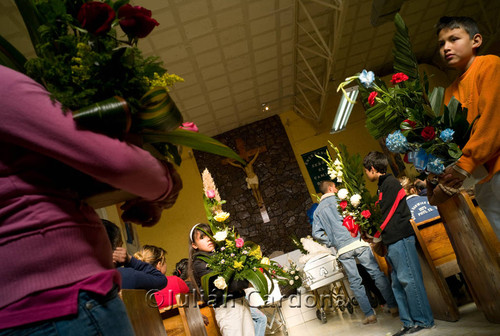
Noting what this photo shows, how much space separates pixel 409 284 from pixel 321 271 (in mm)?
2377

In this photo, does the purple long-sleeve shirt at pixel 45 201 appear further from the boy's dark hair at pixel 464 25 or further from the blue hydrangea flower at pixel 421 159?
the boy's dark hair at pixel 464 25

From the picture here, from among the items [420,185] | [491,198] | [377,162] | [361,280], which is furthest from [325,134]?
[491,198]

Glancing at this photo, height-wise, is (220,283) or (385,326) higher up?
(220,283)

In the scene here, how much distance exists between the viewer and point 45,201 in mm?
675

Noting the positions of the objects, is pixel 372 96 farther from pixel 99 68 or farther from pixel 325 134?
pixel 325 134

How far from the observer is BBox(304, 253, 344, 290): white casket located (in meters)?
5.52

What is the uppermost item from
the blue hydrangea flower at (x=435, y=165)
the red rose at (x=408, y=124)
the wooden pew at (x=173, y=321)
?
the red rose at (x=408, y=124)

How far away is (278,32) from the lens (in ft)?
26.8

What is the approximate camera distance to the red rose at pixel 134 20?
93 centimetres

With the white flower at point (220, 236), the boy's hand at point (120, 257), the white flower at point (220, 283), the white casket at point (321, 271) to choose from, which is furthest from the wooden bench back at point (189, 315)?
the white casket at point (321, 271)

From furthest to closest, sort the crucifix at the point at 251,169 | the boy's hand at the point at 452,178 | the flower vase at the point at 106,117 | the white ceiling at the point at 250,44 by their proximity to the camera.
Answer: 1. the crucifix at the point at 251,169
2. the white ceiling at the point at 250,44
3. the boy's hand at the point at 452,178
4. the flower vase at the point at 106,117

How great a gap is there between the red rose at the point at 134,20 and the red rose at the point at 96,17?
2.1 inches

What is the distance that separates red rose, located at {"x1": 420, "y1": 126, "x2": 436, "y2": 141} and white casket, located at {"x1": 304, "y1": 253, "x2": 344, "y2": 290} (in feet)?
13.1

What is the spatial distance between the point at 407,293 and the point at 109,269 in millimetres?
3156
